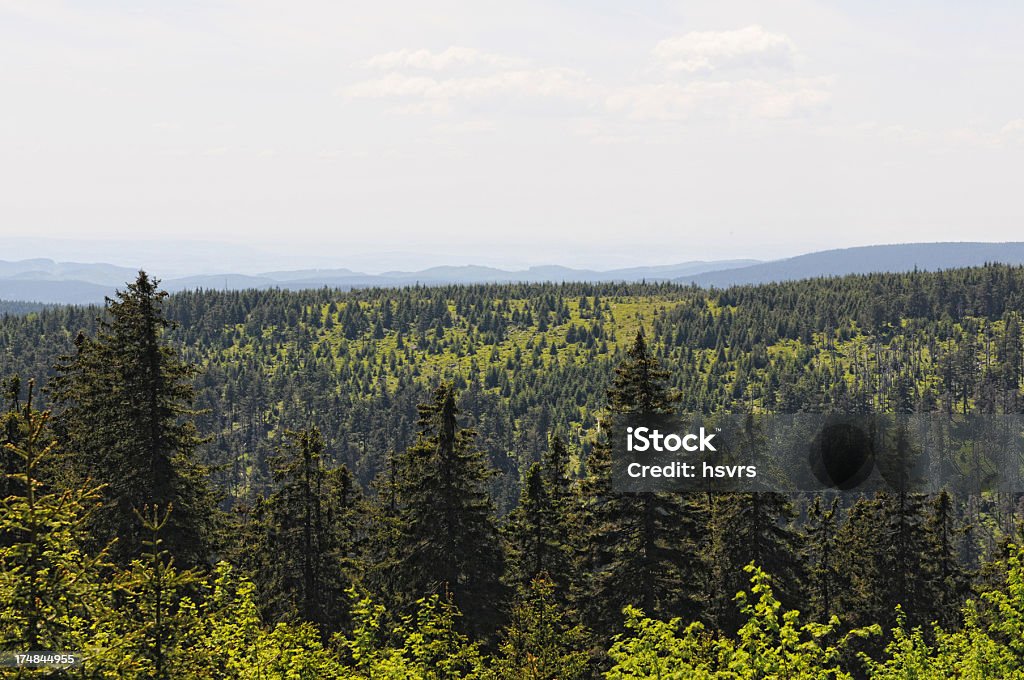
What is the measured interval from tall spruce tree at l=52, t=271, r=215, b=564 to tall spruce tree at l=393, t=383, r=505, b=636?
6796 millimetres

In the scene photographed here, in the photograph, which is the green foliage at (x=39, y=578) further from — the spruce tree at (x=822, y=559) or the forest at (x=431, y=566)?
the spruce tree at (x=822, y=559)

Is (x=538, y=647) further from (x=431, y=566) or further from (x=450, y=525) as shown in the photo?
(x=450, y=525)

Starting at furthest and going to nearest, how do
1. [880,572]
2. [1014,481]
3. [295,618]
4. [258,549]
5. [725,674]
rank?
[1014,481] → [880,572] → [258,549] → [295,618] → [725,674]

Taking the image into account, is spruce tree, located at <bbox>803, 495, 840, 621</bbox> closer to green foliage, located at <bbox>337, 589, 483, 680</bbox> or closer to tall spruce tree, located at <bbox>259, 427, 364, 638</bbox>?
tall spruce tree, located at <bbox>259, 427, 364, 638</bbox>

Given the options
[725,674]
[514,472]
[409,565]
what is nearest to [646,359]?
[409,565]

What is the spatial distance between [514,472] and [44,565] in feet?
557

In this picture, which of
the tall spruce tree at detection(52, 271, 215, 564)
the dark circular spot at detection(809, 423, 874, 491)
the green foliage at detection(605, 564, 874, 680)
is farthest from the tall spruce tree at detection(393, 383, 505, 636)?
the dark circular spot at detection(809, 423, 874, 491)

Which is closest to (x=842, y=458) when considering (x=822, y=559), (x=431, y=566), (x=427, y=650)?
(x=822, y=559)

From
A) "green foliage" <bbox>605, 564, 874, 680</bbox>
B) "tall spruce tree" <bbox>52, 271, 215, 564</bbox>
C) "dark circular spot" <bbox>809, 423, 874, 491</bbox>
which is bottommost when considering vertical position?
"dark circular spot" <bbox>809, 423, 874, 491</bbox>

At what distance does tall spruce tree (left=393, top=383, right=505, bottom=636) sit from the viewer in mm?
28125

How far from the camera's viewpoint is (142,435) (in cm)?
2603

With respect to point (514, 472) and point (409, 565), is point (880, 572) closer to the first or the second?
point (409, 565)

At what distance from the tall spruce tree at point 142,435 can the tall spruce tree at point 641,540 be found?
43.7ft

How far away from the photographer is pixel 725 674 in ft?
55.9
